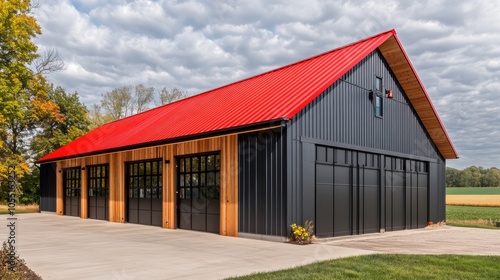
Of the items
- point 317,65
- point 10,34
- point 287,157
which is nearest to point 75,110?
point 10,34

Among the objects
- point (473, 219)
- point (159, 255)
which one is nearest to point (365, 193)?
point (159, 255)

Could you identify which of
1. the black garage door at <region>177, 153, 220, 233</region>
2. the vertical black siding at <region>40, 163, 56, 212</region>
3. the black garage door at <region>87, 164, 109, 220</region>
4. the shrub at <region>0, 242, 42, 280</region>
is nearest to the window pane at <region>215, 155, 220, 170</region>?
the black garage door at <region>177, 153, 220, 233</region>

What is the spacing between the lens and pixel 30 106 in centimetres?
3281

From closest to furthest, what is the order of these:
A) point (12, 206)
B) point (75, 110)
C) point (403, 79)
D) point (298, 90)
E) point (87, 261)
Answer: point (12, 206), point (87, 261), point (298, 90), point (403, 79), point (75, 110)

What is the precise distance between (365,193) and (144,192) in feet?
28.3

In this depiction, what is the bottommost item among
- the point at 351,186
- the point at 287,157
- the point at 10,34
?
the point at 351,186

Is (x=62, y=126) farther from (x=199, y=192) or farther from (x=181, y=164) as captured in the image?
(x=199, y=192)

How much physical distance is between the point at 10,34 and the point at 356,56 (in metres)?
22.0

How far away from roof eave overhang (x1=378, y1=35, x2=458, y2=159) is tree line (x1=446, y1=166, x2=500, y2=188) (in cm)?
8292

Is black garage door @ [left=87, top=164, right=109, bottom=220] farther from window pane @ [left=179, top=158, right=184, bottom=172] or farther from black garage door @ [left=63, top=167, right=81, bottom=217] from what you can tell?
window pane @ [left=179, top=158, right=184, bottom=172]

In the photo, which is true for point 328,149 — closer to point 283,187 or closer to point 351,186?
point 351,186

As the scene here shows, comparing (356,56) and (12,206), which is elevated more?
(356,56)

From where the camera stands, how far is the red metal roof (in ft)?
42.0

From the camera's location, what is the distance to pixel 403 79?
682 inches
